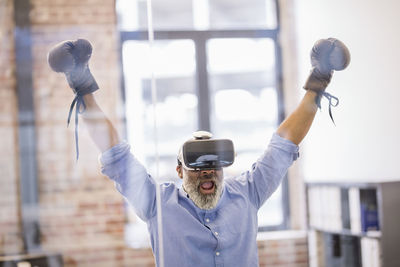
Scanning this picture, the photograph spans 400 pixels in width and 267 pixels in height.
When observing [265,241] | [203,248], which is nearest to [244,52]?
[265,241]

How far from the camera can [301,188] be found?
2.18 metres

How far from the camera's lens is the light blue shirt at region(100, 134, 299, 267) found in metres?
1.35

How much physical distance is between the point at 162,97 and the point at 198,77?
1.45 ft

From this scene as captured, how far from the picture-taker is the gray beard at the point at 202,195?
135 centimetres

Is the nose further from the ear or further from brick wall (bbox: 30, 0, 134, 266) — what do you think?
brick wall (bbox: 30, 0, 134, 266)

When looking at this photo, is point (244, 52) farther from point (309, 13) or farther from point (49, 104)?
point (49, 104)

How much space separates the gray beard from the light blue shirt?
2cm

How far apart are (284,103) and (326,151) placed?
254 millimetres

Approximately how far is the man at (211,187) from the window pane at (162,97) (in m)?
0.22

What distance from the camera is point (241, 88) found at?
213cm

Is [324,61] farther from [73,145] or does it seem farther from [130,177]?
[73,145]

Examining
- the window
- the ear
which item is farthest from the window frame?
the ear

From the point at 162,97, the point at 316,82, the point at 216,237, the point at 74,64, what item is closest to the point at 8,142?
the point at 162,97

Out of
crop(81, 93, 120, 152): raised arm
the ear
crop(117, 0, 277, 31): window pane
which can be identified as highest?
crop(117, 0, 277, 31): window pane
